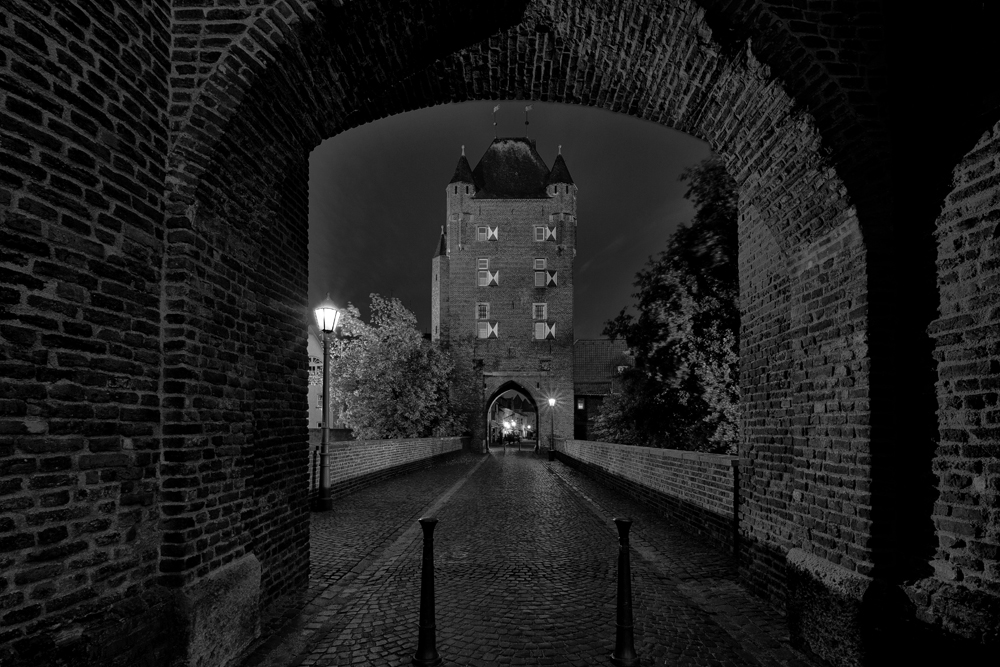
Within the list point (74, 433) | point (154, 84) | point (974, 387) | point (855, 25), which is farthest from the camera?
point (855, 25)

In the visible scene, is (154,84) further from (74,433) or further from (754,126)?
(754,126)

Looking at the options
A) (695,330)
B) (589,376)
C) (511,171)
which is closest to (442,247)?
(511,171)

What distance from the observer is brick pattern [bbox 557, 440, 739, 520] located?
6840 mm

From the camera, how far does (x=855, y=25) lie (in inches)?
153

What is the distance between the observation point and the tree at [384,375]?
76.9ft

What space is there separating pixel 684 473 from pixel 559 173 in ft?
104

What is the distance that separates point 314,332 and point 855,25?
41.7 metres

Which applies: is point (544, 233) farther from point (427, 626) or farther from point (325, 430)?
point (427, 626)

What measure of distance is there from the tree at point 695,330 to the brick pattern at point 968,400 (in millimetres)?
9065

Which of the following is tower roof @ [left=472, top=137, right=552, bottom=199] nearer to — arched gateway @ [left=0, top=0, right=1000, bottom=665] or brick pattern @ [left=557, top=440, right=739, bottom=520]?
brick pattern @ [left=557, top=440, right=739, bottom=520]

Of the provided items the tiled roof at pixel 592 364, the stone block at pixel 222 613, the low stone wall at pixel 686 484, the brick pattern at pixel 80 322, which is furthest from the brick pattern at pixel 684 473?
the tiled roof at pixel 592 364

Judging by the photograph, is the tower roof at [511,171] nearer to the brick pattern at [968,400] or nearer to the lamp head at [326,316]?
the lamp head at [326,316]

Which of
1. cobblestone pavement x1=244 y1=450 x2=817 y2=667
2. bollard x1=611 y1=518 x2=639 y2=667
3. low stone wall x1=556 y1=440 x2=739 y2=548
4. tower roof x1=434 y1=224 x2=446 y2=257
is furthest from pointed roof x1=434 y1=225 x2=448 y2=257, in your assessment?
bollard x1=611 y1=518 x2=639 y2=667

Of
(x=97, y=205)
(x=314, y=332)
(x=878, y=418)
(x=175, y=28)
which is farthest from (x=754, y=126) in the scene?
(x=314, y=332)
